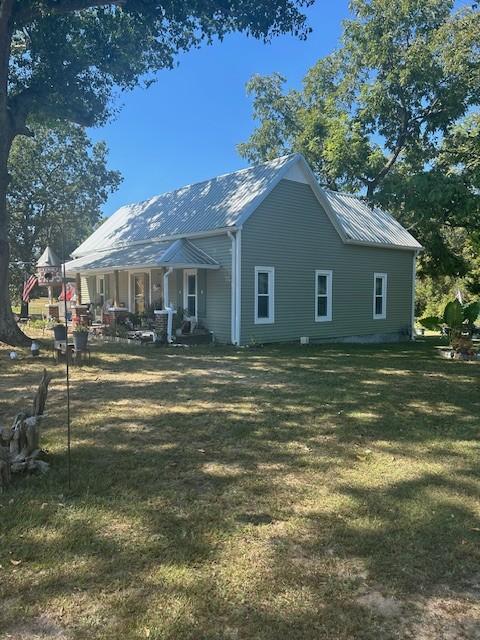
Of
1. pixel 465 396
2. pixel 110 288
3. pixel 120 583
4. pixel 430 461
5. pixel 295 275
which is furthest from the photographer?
pixel 110 288

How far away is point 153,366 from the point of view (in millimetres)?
10820

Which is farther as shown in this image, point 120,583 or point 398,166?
point 398,166

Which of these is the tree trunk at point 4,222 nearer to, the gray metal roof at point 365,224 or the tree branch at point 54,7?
the tree branch at point 54,7

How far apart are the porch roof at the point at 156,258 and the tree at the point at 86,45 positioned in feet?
11.1

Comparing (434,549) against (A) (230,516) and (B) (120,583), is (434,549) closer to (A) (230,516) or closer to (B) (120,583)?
(A) (230,516)

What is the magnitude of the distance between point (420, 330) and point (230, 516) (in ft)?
78.2

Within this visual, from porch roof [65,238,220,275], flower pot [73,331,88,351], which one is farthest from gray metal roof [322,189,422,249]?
flower pot [73,331,88,351]

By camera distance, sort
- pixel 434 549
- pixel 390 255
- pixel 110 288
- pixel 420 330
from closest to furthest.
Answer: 1. pixel 434 549
2. pixel 390 255
3. pixel 110 288
4. pixel 420 330

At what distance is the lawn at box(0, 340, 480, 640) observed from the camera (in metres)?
2.59

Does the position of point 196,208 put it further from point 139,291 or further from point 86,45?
point 86,45

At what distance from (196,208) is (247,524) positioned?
49.0 ft

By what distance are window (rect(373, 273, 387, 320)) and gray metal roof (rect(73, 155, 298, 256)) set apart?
637 cm

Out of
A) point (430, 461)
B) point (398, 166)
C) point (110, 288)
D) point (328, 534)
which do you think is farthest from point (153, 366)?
point (398, 166)

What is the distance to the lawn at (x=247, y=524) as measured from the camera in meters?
2.59
